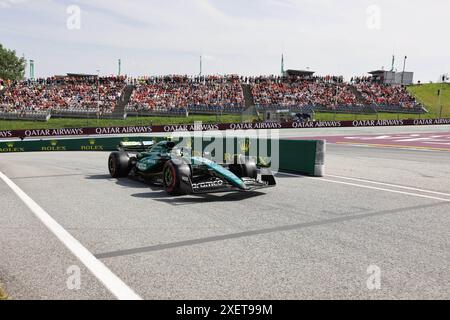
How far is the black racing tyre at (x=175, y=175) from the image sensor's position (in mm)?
8602

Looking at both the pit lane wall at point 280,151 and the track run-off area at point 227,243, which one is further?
the pit lane wall at point 280,151

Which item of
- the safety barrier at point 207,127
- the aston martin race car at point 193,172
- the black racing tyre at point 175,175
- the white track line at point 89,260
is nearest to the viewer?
the white track line at point 89,260

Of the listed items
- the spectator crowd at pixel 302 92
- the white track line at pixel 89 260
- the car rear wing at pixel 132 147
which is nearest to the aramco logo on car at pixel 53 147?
the car rear wing at pixel 132 147

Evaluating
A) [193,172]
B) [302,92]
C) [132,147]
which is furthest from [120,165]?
[302,92]

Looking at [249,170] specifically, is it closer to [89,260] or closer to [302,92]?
[89,260]

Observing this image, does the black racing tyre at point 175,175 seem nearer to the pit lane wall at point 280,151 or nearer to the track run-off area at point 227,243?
the track run-off area at point 227,243

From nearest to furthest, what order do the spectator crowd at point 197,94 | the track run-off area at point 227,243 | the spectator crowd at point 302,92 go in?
the track run-off area at point 227,243
the spectator crowd at point 197,94
the spectator crowd at point 302,92

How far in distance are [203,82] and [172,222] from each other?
4688 centimetres

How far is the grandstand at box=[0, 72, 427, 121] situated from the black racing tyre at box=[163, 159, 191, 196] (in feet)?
106

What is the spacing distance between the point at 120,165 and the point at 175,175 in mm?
3374

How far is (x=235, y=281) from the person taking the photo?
4168mm

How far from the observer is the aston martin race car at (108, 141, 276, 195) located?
838 centimetres

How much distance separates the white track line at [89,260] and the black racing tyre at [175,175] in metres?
2.46

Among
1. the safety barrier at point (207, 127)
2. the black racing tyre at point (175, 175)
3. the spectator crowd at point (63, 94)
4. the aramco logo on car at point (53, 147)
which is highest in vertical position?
the spectator crowd at point (63, 94)
